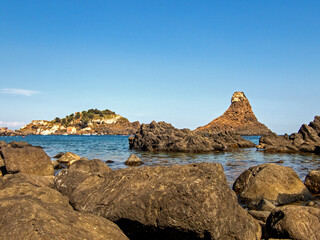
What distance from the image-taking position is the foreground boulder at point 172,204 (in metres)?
5.89

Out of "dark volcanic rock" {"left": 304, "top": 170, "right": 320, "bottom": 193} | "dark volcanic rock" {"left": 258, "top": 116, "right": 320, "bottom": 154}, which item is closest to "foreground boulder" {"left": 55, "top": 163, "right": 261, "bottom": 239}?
"dark volcanic rock" {"left": 304, "top": 170, "right": 320, "bottom": 193}

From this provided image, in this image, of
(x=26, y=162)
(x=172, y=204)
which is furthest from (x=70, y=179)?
(x=26, y=162)

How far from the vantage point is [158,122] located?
184 ft

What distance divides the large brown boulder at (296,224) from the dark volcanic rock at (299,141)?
42.5 metres

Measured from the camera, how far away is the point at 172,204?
6.03 m

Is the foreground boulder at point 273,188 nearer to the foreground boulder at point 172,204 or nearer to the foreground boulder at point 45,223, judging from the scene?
the foreground boulder at point 172,204

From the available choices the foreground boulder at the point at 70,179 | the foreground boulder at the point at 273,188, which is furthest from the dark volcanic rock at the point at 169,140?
the foreground boulder at the point at 70,179

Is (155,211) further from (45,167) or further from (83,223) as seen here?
(45,167)

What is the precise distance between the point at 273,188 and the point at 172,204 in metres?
8.32

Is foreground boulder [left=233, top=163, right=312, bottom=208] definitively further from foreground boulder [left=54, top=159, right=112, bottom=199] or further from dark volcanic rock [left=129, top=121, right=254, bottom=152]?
dark volcanic rock [left=129, top=121, right=254, bottom=152]

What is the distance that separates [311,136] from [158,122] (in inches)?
1153

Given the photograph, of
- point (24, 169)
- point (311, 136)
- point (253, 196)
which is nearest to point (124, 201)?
point (253, 196)

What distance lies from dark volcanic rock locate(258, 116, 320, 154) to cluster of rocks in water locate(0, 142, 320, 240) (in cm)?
4286

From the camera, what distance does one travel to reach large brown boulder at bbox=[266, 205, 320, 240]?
721cm
